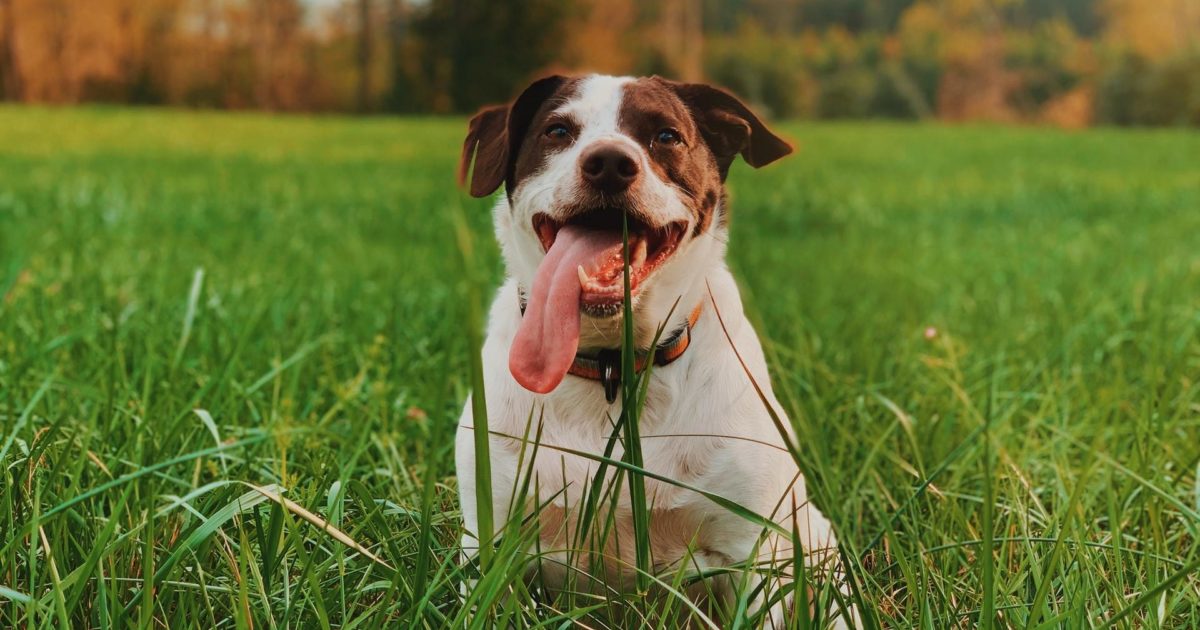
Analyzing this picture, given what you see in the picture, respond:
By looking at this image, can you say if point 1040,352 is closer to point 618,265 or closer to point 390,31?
point 618,265

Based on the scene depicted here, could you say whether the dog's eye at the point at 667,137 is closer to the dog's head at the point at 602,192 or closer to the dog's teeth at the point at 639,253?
the dog's head at the point at 602,192

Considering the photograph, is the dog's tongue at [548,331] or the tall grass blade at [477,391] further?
the dog's tongue at [548,331]

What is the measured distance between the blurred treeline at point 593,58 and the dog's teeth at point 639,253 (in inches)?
1269

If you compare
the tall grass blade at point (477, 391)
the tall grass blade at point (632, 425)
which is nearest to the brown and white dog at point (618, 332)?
the tall grass blade at point (632, 425)

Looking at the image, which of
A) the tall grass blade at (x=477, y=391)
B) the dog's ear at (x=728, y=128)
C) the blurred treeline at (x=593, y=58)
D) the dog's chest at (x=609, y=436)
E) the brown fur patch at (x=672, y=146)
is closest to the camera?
the tall grass blade at (x=477, y=391)

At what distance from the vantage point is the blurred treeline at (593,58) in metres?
35.2

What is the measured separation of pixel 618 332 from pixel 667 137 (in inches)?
17.3

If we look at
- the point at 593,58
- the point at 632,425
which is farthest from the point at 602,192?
the point at 593,58

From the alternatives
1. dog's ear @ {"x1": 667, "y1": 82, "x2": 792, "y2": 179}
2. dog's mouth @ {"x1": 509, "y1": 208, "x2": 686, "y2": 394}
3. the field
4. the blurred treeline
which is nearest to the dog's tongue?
dog's mouth @ {"x1": 509, "y1": 208, "x2": 686, "y2": 394}

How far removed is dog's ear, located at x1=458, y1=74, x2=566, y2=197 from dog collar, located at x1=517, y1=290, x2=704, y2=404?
29cm

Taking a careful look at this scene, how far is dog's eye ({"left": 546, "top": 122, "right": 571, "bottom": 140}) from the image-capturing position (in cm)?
233

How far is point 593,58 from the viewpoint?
120 feet

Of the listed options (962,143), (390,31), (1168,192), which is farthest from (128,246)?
(390,31)

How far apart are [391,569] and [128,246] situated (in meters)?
5.09
